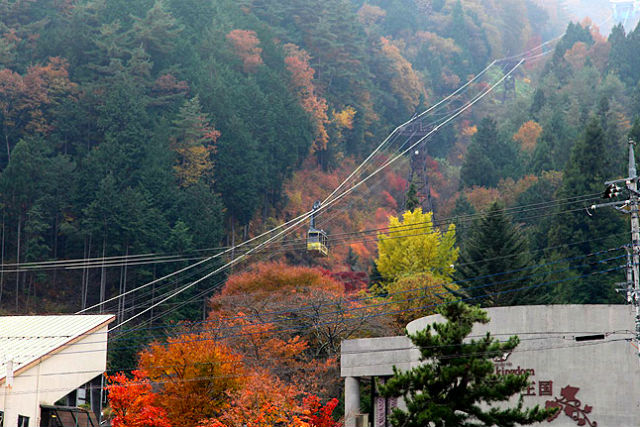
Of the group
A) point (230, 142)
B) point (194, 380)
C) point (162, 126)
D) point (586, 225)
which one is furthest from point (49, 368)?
point (230, 142)

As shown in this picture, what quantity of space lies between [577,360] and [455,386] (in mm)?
6818

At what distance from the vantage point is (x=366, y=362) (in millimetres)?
36344

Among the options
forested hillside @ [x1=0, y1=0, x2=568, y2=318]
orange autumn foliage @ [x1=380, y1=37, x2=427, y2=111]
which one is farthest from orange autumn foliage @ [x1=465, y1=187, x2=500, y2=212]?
orange autumn foliage @ [x1=380, y1=37, x2=427, y2=111]

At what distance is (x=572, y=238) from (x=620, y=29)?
5516 centimetres

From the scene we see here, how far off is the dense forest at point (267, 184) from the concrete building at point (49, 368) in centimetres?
473

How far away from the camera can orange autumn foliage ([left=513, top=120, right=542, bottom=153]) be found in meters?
86.7

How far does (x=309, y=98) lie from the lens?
84250mm

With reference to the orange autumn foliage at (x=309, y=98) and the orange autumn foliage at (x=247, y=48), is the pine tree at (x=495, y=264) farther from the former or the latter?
the orange autumn foliage at (x=247, y=48)

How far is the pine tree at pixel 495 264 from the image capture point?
46.7 meters

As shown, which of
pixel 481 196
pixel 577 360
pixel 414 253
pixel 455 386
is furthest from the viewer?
pixel 481 196

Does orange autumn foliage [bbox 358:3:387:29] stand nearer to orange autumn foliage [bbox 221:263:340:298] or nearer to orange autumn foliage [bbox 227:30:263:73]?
orange autumn foliage [bbox 227:30:263:73]

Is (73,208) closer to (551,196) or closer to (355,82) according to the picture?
(551,196)

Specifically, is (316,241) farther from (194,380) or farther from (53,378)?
(53,378)

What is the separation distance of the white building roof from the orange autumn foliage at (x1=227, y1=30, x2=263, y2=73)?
159 ft
